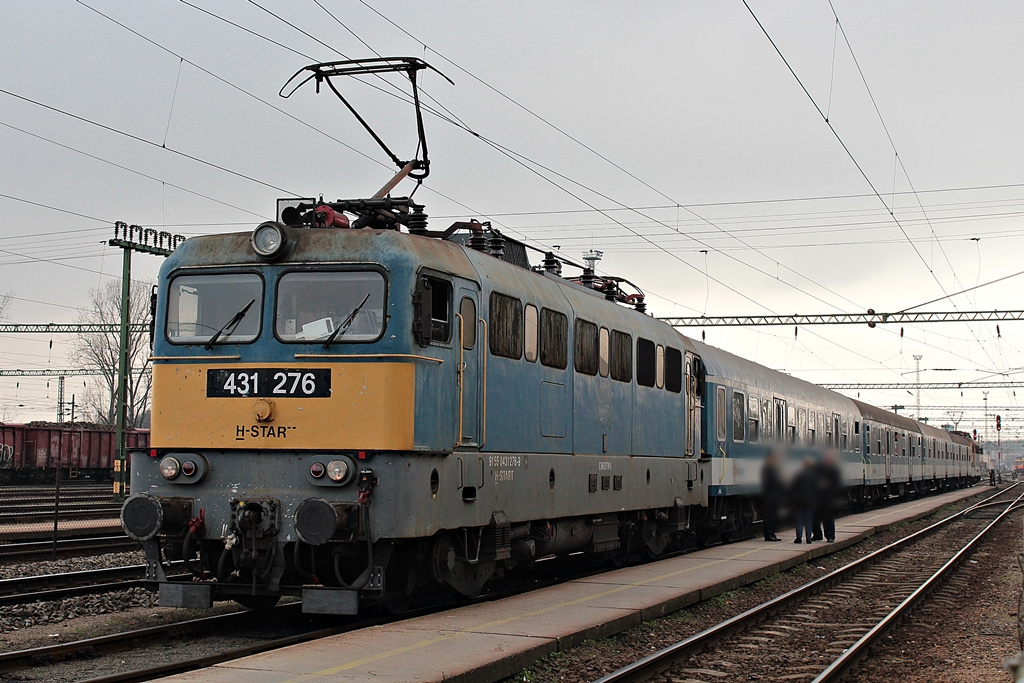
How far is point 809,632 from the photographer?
12492mm

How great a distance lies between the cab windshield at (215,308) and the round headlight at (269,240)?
0.28 meters

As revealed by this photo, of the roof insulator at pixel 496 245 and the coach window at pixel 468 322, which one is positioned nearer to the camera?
the coach window at pixel 468 322

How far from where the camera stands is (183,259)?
1117 centimetres

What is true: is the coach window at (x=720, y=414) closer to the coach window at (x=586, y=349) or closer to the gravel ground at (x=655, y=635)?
the gravel ground at (x=655, y=635)

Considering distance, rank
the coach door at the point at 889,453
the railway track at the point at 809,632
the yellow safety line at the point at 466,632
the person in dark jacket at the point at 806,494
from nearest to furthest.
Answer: the person in dark jacket at the point at 806,494
the yellow safety line at the point at 466,632
the railway track at the point at 809,632
the coach door at the point at 889,453

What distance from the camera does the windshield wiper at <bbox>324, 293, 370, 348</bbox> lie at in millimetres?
10492

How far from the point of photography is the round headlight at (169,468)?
413 inches

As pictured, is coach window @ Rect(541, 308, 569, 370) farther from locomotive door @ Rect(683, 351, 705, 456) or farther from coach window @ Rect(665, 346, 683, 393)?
locomotive door @ Rect(683, 351, 705, 456)

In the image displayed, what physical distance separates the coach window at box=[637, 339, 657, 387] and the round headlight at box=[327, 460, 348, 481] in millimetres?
→ 7545

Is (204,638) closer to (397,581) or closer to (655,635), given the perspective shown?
(397,581)

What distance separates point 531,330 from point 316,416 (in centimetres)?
353

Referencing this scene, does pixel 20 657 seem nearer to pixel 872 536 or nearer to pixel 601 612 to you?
pixel 601 612

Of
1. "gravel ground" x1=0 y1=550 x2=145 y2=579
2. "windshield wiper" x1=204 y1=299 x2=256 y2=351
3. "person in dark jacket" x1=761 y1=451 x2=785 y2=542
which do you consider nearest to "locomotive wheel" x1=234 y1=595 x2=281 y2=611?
"windshield wiper" x1=204 y1=299 x2=256 y2=351

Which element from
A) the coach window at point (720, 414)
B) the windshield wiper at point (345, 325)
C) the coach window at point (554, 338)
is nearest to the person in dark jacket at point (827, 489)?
the windshield wiper at point (345, 325)
